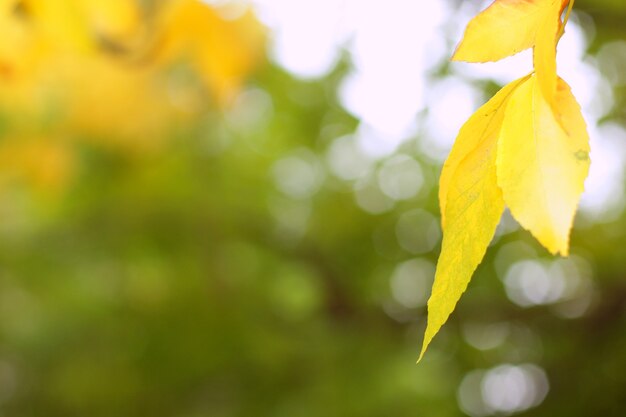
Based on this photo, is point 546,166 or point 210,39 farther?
point 210,39

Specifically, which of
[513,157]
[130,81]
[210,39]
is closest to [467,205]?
[513,157]

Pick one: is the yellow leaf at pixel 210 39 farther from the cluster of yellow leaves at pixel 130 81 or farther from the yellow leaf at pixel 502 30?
the yellow leaf at pixel 502 30

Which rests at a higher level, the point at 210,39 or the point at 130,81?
the point at 210,39

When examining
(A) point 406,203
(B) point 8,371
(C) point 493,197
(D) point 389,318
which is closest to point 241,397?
(D) point 389,318

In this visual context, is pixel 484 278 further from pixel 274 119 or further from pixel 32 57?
pixel 32 57

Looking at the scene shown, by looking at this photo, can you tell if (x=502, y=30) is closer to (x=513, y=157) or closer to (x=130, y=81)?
(x=513, y=157)

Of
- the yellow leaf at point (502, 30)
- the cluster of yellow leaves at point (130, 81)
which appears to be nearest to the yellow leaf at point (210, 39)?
the cluster of yellow leaves at point (130, 81)

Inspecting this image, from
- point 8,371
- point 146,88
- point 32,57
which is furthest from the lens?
point 8,371
